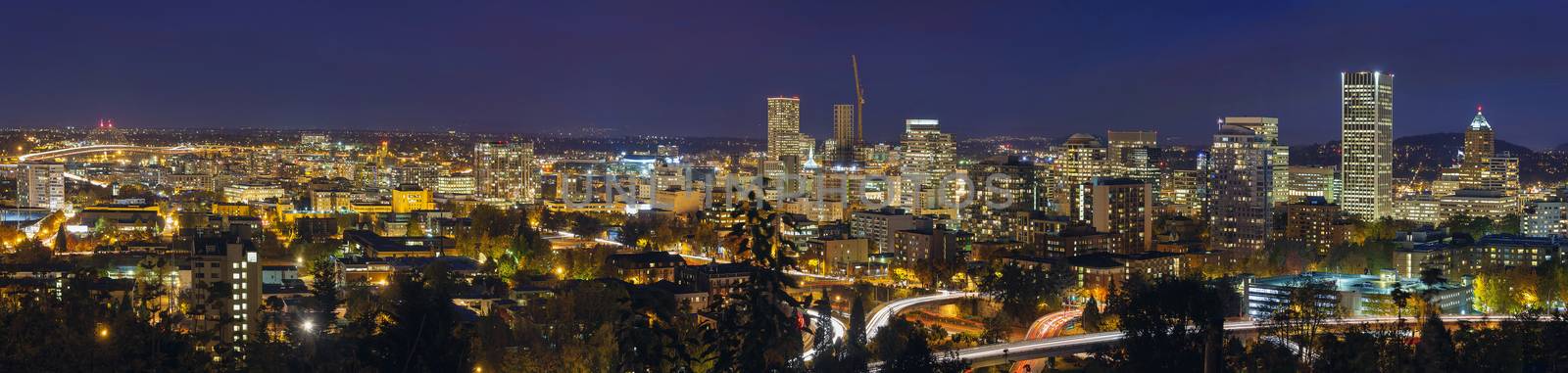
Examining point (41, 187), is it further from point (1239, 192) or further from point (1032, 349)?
point (1032, 349)

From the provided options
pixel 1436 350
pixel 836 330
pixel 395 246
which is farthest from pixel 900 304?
pixel 395 246

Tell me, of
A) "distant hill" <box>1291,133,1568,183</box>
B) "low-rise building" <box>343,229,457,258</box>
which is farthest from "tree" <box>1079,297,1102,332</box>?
"distant hill" <box>1291,133,1568,183</box>

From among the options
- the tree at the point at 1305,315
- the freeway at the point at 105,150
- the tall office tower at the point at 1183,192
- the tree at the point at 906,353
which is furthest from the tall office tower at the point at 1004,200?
the freeway at the point at 105,150

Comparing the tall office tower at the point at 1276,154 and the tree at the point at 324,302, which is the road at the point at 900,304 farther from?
the tall office tower at the point at 1276,154

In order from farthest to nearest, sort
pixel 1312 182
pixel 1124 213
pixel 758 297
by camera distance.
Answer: pixel 1312 182 → pixel 1124 213 → pixel 758 297

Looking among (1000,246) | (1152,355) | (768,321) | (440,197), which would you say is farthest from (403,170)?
(768,321)

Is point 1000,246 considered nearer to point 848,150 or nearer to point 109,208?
point 109,208

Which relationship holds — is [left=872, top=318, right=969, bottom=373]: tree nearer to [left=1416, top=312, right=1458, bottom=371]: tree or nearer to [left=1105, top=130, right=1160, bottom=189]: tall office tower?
[left=1416, top=312, right=1458, bottom=371]: tree
